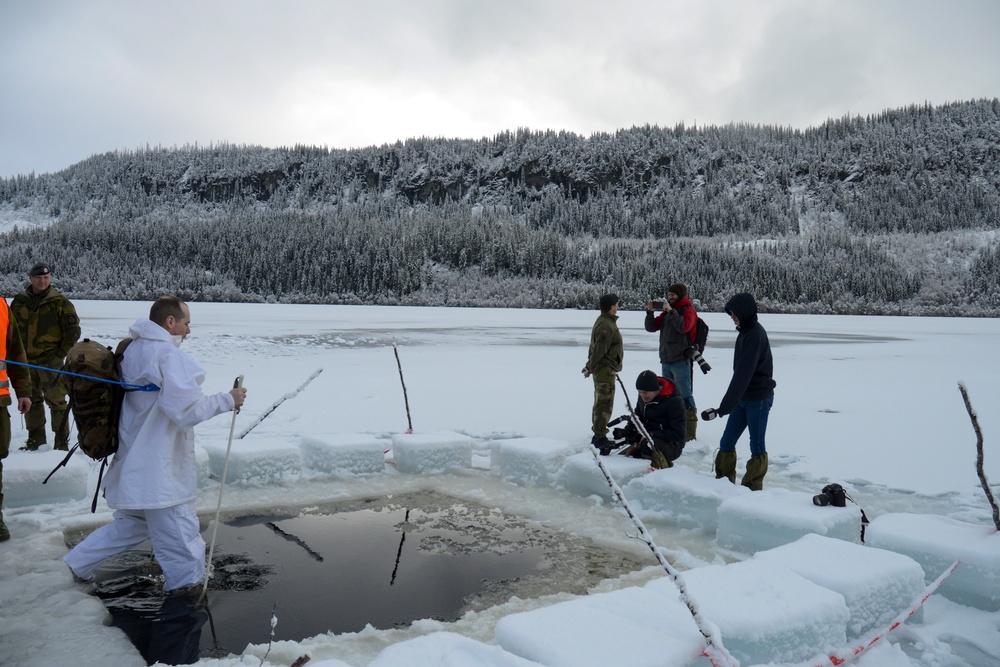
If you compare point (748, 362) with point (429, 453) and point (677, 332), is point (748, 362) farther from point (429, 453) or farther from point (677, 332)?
A: point (429, 453)

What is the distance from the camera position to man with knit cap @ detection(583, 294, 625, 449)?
689 centimetres

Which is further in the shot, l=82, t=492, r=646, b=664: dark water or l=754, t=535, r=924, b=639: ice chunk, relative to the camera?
l=82, t=492, r=646, b=664: dark water

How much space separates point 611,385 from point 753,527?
288cm

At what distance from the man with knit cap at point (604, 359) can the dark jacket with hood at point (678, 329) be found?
1.24 feet

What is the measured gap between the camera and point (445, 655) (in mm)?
2213

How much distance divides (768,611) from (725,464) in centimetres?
284

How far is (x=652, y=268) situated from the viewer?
9362cm

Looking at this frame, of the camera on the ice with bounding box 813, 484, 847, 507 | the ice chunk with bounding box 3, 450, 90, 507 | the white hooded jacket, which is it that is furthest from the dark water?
the ice chunk with bounding box 3, 450, 90, 507

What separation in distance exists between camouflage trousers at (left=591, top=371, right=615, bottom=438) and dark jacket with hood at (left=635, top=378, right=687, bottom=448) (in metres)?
1.11

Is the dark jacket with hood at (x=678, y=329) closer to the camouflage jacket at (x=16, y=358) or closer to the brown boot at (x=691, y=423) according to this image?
the brown boot at (x=691, y=423)

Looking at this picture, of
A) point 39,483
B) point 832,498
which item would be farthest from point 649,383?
point 39,483

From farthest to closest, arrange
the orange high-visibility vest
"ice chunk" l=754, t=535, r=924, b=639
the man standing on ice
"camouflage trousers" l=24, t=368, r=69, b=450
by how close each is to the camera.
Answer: "camouflage trousers" l=24, t=368, r=69, b=450 < the orange high-visibility vest < the man standing on ice < "ice chunk" l=754, t=535, r=924, b=639

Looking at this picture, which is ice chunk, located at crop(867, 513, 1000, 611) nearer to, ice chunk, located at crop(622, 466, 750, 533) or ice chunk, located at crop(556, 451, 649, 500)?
ice chunk, located at crop(622, 466, 750, 533)

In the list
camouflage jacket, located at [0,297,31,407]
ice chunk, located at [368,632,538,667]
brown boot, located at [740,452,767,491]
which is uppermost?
camouflage jacket, located at [0,297,31,407]
